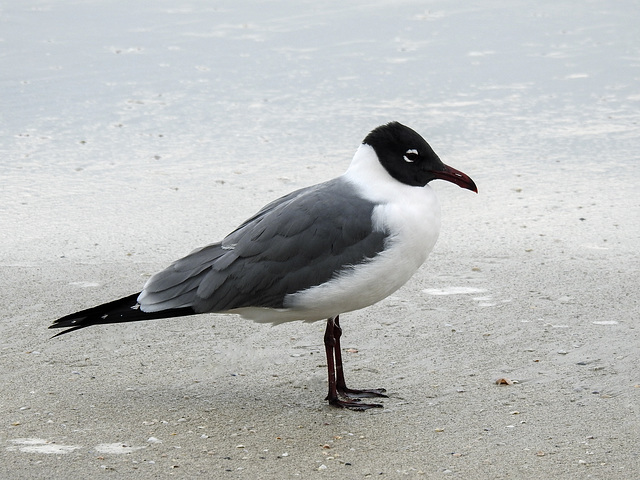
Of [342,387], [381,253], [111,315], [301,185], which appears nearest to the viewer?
[381,253]

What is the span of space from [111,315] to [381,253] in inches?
42.9

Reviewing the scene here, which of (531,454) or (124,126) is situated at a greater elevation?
(124,126)

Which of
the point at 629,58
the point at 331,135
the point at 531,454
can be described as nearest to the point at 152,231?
the point at 331,135

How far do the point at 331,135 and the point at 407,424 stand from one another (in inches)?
160

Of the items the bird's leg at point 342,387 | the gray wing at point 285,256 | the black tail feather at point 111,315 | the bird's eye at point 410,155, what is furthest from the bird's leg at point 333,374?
the bird's eye at point 410,155

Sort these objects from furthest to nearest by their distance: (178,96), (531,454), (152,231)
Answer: (178,96) < (152,231) < (531,454)

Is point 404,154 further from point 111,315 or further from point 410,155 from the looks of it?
point 111,315

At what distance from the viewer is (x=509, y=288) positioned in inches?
208

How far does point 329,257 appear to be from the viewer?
4.07 metres

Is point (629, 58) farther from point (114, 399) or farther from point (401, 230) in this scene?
point (114, 399)

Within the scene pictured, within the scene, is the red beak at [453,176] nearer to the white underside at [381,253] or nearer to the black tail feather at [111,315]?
the white underside at [381,253]

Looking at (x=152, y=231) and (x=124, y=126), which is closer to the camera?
(x=152, y=231)

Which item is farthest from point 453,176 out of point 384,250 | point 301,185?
point 301,185

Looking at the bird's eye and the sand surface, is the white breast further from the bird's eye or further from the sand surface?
the sand surface
